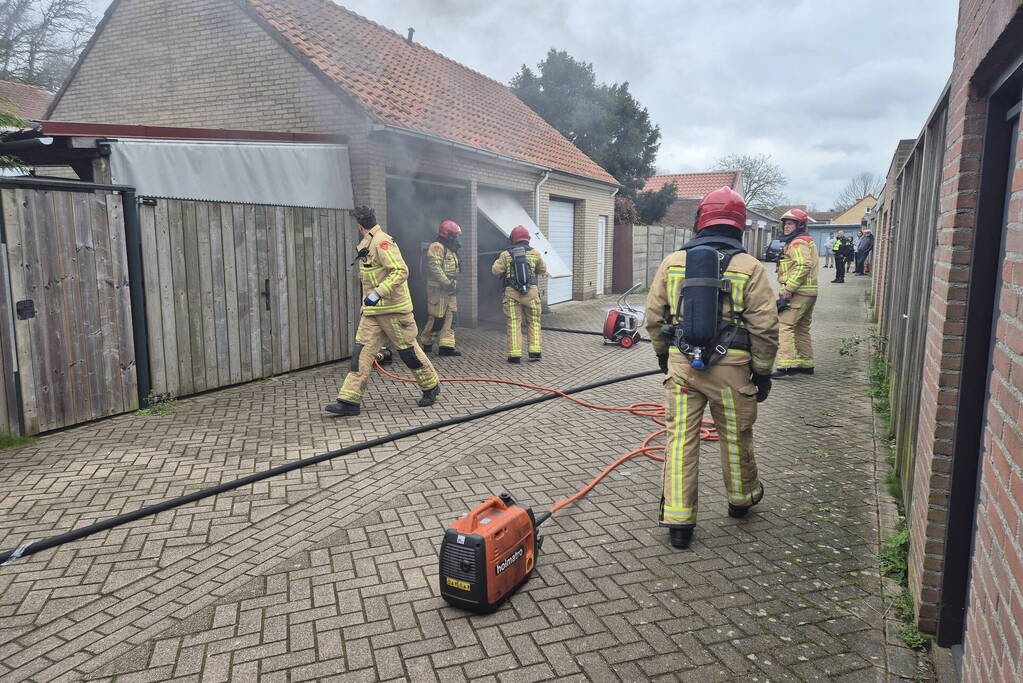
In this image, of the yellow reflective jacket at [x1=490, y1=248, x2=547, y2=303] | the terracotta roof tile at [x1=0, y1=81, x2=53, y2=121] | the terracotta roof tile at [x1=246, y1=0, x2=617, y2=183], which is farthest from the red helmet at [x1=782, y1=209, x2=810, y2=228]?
the terracotta roof tile at [x1=0, y1=81, x2=53, y2=121]

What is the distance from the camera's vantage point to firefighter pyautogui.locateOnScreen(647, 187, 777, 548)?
368cm

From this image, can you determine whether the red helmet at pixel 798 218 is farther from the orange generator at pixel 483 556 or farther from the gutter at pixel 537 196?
the gutter at pixel 537 196

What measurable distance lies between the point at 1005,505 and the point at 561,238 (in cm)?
1480

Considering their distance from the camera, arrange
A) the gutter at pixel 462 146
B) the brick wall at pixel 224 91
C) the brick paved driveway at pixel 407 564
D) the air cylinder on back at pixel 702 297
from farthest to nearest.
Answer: the brick wall at pixel 224 91 → the gutter at pixel 462 146 → the air cylinder on back at pixel 702 297 → the brick paved driveway at pixel 407 564

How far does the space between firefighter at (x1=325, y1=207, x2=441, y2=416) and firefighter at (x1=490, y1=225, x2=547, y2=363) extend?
259 centimetres

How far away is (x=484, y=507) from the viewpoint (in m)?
3.19

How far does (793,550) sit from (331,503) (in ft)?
9.25

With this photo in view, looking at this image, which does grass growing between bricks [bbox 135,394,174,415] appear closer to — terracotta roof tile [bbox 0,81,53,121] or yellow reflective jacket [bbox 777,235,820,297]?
yellow reflective jacket [bbox 777,235,820,297]

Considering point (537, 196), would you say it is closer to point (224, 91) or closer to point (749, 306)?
point (224, 91)

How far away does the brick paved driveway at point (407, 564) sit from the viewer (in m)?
2.83

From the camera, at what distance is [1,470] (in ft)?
16.0

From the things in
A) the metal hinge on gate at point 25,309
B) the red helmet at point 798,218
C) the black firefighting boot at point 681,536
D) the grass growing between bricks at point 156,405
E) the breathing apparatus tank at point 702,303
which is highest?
the red helmet at point 798,218

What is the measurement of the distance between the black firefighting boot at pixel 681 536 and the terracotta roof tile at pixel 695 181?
115 ft

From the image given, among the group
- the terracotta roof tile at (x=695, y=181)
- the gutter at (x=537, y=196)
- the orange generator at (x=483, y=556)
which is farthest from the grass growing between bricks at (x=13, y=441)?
the terracotta roof tile at (x=695, y=181)
